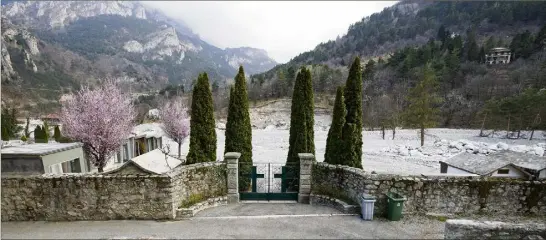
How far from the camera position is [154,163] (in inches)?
621

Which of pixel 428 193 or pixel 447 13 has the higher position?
pixel 447 13

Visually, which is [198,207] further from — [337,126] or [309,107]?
[309,107]

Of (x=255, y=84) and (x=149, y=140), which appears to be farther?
(x=255, y=84)

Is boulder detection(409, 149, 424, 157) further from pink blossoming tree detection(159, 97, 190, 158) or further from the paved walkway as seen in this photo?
the paved walkway

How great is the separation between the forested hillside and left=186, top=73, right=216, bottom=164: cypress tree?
3725 cm

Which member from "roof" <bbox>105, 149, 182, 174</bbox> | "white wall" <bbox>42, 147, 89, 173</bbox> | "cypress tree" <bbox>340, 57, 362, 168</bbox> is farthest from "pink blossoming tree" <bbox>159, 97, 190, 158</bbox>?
"cypress tree" <bbox>340, 57, 362, 168</bbox>

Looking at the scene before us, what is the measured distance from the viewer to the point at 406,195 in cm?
909

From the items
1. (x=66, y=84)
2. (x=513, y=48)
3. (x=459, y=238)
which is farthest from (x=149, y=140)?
(x=66, y=84)

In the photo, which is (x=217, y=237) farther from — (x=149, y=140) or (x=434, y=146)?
(x=434, y=146)

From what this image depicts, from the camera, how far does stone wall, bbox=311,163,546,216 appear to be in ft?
28.8

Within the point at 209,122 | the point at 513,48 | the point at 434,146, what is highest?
the point at 513,48

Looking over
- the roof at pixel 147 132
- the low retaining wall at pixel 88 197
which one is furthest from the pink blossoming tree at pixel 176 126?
the low retaining wall at pixel 88 197

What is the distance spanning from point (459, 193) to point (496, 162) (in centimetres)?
938

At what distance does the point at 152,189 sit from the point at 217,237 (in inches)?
99.5
